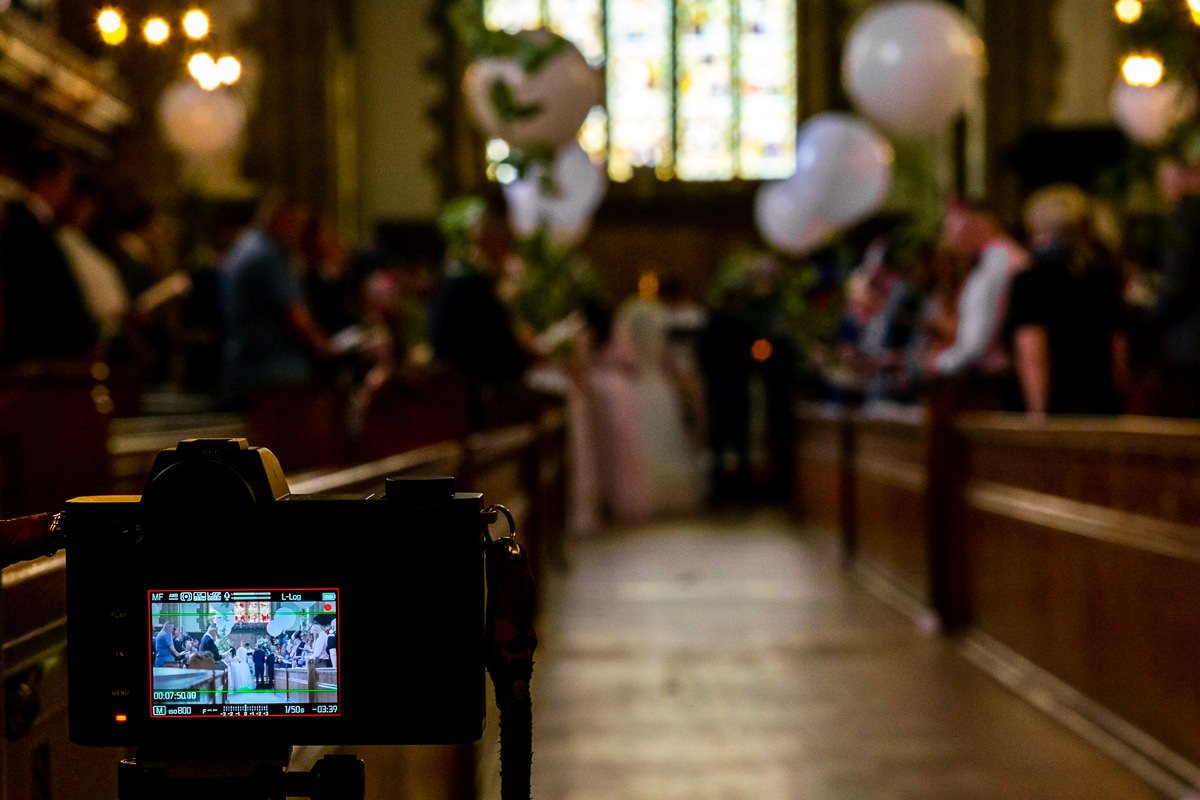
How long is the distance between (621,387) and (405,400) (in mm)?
6387

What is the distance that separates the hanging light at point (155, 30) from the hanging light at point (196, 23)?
0.05 meters

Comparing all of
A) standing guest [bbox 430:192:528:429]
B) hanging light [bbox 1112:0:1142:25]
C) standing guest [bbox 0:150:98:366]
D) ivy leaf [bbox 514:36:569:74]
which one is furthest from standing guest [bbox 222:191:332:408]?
hanging light [bbox 1112:0:1142:25]

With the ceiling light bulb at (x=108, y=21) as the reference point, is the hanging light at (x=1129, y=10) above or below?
above

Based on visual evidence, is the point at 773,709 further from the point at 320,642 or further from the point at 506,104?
the point at 320,642

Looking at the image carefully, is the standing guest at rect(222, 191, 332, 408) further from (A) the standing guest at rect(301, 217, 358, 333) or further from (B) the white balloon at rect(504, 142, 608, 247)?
(B) the white balloon at rect(504, 142, 608, 247)

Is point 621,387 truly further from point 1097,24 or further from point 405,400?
point 1097,24

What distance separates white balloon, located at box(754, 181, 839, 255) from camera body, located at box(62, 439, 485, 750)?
882cm

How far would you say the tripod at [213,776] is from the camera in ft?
4.29

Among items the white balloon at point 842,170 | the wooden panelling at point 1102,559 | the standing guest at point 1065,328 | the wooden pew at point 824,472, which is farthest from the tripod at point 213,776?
the white balloon at point 842,170

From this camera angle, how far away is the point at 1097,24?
16.6m

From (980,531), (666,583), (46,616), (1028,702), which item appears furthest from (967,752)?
(666,583)

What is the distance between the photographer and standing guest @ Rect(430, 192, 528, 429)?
684cm

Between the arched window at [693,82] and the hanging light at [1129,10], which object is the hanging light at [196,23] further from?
the arched window at [693,82]

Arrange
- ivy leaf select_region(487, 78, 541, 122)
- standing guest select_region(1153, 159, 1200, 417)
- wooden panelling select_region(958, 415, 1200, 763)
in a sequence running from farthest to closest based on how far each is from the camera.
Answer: ivy leaf select_region(487, 78, 541, 122) < standing guest select_region(1153, 159, 1200, 417) < wooden panelling select_region(958, 415, 1200, 763)
